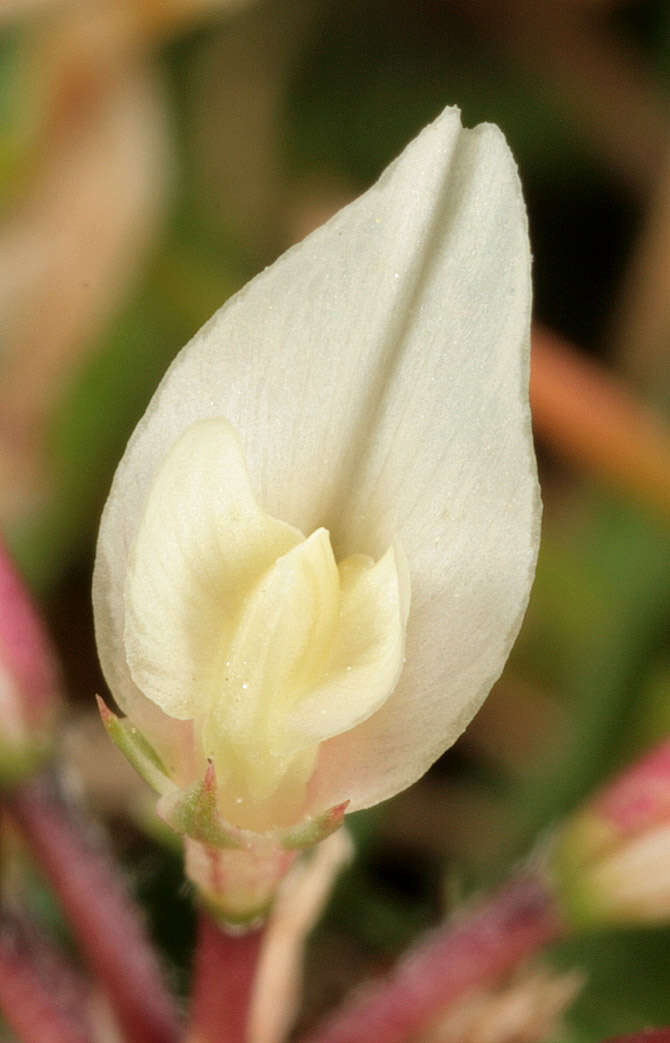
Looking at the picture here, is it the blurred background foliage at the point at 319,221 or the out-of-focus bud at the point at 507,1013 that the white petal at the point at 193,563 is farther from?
the blurred background foliage at the point at 319,221

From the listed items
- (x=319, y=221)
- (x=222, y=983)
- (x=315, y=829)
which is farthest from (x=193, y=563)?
(x=319, y=221)

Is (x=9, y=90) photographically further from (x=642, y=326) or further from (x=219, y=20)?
(x=642, y=326)

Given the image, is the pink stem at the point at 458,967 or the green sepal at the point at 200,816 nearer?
the green sepal at the point at 200,816

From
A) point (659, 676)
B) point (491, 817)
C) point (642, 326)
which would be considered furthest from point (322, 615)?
point (642, 326)

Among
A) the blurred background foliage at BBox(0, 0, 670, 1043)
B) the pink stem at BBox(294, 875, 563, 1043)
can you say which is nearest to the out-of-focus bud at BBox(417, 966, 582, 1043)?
the pink stem at BBox(294, 875, 563, 1043)

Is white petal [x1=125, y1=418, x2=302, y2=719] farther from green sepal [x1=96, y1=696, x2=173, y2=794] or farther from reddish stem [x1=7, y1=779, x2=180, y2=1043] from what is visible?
reddish stem [x1=7, y1=779, x2=180, y2=1043]

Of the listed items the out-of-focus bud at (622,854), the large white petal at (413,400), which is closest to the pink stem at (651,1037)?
the out-of-focus bud at (622,854)

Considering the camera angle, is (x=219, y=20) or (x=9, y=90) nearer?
(x=9, y=90)
